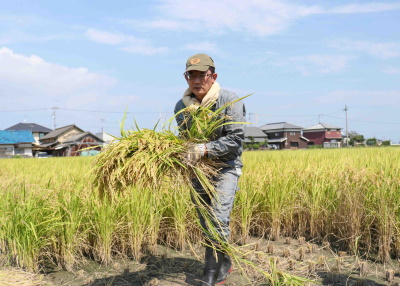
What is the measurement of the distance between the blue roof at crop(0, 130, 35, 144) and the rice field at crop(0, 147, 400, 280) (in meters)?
39.3

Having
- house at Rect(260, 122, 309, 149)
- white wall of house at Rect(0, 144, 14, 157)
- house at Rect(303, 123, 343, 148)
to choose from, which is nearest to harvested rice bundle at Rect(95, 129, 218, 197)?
white wall of house at Rect(0, 144, 14, 157)

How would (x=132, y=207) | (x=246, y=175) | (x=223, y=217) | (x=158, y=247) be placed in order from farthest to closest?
(x=246, y=175)
(x=158, y=247)
(x=132, y=207)
(x=223, y=217)

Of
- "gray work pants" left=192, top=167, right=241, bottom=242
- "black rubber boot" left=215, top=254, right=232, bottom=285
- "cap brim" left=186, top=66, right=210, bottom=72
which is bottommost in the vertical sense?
"black rubber boot" left=215, top=254, right=232, bottom=285

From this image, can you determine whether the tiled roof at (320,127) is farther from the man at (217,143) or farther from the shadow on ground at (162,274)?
the man at (217,143)

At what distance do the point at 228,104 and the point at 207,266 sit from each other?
112cm

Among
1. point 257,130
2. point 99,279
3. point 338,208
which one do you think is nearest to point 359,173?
point 338,208

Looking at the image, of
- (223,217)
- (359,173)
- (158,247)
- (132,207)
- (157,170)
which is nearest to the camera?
(157,170)

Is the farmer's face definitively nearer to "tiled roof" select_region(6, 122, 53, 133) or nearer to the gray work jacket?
the gray work jacket

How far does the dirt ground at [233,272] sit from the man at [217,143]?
0.31 metres

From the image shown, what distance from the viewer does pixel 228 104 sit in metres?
2.40

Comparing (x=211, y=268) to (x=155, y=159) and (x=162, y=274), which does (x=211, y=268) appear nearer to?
(x=162, y=274)

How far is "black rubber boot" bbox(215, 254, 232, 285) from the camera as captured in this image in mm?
2643

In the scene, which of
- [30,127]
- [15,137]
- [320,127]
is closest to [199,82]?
[15,137]

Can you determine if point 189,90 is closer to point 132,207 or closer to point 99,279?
point 132,207
